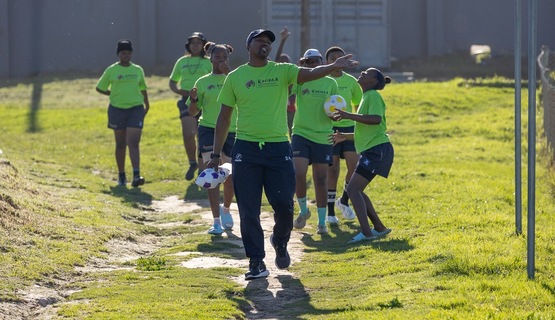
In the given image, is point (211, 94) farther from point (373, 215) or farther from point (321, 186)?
point (373, 215)

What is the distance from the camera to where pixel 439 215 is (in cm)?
1237

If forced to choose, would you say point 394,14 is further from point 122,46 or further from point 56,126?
point 122,46

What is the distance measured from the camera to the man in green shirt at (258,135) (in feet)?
30.0

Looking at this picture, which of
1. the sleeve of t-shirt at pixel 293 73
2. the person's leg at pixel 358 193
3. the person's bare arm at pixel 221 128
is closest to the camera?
the sleeve of t-shirt at pixel 293 73

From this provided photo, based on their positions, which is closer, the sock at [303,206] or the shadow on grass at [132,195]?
the sock at [303,206]

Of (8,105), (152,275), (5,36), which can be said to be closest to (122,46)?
(152,275)

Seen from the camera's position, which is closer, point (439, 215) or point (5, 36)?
point (439, 215)

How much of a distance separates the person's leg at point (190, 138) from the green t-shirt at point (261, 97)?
22.8 ft

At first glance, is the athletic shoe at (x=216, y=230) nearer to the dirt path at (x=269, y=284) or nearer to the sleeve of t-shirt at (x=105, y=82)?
the dirt path at (x=269, y=284)

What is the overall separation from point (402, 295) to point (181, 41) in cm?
2911

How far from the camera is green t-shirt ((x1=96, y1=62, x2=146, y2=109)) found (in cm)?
1580

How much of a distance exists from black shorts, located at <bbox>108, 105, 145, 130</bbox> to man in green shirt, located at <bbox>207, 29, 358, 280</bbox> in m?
6.66

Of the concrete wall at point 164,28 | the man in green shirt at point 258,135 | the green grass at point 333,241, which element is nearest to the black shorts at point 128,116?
the green grass at point 333,241

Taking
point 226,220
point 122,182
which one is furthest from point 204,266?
point 122,182
